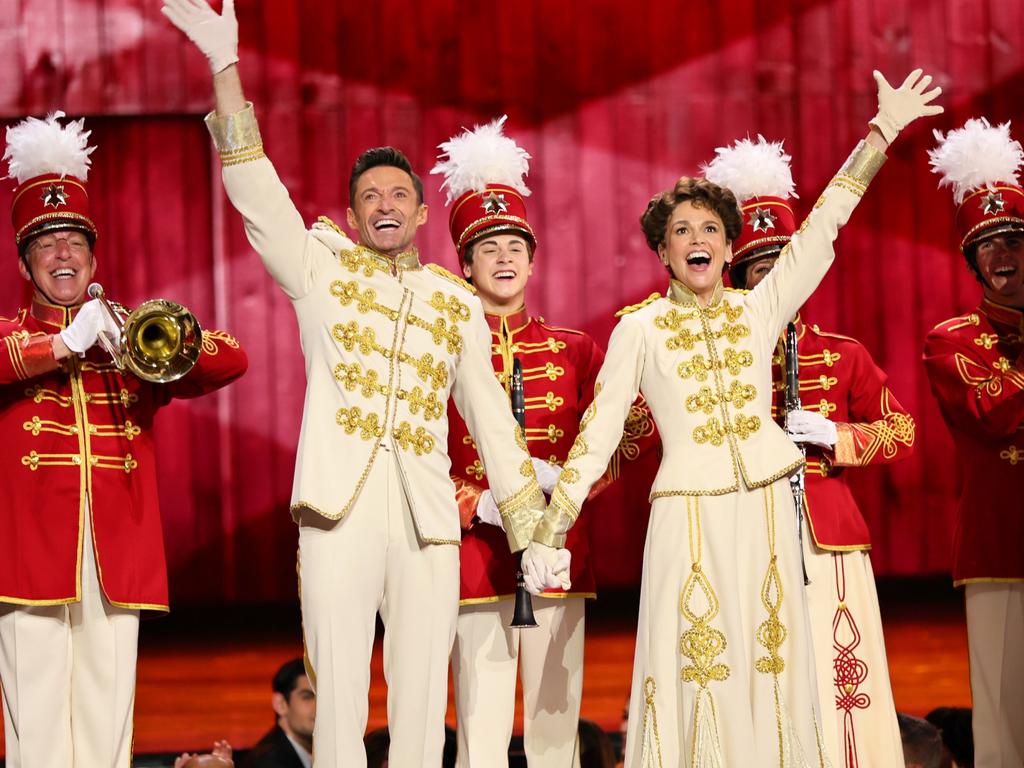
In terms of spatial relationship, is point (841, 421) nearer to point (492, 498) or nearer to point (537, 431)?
point (537, 431)

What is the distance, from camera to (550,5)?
731cm

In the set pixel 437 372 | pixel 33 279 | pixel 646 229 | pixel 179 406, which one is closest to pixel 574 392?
pixel 646 229

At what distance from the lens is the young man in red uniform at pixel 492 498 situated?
3850 millimetres

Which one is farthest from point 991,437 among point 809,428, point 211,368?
point 211,368

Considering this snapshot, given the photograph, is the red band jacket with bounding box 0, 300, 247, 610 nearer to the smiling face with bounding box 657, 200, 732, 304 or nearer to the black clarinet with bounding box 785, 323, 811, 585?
the smiling face with bounding box 657, 200, 732, 304

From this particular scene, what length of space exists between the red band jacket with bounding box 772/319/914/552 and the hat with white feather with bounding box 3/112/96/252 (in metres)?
2.16

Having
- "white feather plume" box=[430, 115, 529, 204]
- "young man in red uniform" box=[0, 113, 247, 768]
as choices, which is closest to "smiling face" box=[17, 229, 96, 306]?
"young man in red uniform" box=[0, 113, 247, 768]

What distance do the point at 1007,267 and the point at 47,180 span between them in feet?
9.67

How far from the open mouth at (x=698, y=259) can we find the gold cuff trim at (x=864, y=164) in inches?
17.0

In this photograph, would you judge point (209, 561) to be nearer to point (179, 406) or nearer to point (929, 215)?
point (179, 406)

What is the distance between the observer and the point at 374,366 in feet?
10.8

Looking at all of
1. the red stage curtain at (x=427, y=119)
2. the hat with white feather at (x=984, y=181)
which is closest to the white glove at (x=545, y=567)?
the hat with white feather at (x=984, y=181)

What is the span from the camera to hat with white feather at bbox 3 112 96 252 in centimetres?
389

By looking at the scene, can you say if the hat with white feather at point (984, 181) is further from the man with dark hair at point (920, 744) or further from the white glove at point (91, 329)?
the white glove at point (91, 329)
